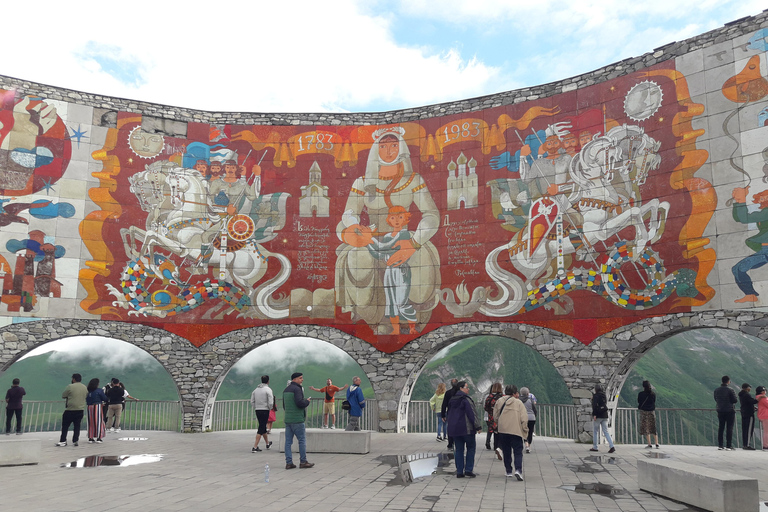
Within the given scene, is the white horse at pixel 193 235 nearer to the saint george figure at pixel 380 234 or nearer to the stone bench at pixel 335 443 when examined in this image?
the saint george figure at pixel 380 234

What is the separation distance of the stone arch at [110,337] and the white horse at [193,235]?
2.26 m

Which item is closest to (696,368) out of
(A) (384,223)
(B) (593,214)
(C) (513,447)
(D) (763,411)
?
(B) (593,214)

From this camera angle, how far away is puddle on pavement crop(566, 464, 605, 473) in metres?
10.2

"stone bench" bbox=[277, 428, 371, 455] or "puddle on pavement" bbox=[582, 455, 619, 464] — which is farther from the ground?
"stone bench" bbox=[277, 428, 371, 455]

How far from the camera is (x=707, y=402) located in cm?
4219

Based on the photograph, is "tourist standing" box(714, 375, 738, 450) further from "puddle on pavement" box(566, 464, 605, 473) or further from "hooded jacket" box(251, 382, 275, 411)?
"hooded jacket" box(251, 382, 275, 411)

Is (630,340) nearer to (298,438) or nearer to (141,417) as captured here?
(298,438)

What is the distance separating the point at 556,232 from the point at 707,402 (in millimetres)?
33432

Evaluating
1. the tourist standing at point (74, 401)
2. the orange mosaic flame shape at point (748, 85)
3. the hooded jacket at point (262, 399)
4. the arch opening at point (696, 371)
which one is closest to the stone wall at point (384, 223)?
the orange mosaic flame shape at point (748, 85)

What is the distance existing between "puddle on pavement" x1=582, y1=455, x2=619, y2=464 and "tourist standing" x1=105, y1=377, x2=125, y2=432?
1315 centimetres

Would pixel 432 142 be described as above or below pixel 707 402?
above

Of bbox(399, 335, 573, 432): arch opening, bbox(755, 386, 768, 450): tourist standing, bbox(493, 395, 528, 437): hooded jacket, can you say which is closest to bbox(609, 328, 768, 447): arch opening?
bbox(399, 335, 573, 432): arch opening

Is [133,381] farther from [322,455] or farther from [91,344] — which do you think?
[322,455]

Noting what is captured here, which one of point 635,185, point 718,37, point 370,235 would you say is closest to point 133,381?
point 370,235
